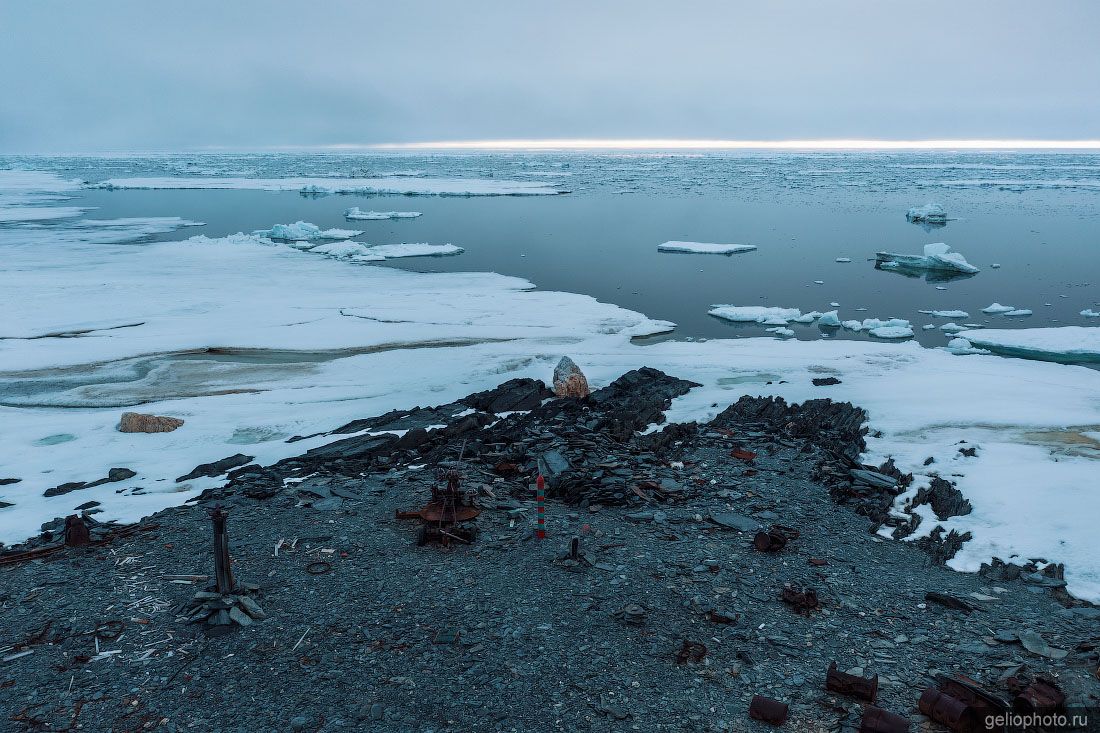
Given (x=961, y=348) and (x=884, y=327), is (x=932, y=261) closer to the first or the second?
(x=884, y=327)

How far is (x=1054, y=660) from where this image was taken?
6449 millimetres

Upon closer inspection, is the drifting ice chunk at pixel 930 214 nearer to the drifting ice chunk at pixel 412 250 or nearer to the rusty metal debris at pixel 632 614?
the drifting ice chunk at pixel 412 250

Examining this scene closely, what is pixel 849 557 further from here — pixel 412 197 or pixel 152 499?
pixel 412 197

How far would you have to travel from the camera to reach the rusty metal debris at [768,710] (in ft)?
18.4

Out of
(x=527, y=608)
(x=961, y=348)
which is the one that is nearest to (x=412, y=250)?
(x=961, y=348)

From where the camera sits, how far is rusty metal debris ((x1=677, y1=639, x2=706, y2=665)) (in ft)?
21.3

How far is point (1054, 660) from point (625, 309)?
18.6 metres

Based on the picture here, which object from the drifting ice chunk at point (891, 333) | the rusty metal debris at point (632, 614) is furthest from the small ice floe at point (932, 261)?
the rusty metal debris at point (632, 614)

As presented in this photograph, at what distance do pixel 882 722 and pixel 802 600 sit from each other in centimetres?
200

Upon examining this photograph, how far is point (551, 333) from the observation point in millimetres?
20453

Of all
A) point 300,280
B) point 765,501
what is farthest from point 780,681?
point 300,280

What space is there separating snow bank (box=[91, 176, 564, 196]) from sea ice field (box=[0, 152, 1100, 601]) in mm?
19066

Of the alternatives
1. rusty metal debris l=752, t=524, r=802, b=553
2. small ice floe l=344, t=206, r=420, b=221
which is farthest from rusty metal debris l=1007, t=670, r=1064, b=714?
small ice floe l=344, t=206, r=420, b=221

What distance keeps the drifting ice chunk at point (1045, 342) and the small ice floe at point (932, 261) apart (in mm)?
9710
